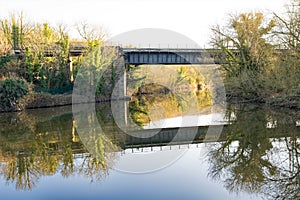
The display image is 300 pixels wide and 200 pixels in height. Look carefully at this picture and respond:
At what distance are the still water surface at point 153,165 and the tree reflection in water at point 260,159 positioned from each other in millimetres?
25

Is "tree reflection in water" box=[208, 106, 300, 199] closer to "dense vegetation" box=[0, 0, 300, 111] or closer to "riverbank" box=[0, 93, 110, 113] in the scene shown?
"dense vegetation" box=[0, 0, 300, 111]

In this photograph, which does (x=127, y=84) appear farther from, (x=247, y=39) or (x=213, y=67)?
(x=247, y=39)

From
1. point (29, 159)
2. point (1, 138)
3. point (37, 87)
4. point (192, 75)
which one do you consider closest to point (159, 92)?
point (192, 75)

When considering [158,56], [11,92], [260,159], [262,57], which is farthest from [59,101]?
[260,159]

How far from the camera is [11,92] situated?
2809 cm

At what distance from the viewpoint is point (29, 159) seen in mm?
12000

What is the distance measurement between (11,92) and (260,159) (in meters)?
23.1

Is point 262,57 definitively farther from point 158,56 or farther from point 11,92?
point 11,92

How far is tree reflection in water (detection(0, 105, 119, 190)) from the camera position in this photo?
10320 mm

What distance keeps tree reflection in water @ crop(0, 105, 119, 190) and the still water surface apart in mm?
31

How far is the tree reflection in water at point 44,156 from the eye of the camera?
10320 millimetres

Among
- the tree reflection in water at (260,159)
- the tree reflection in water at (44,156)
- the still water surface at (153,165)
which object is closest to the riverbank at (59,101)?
the still water surface at (153,165)

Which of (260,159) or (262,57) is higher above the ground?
(262,57)

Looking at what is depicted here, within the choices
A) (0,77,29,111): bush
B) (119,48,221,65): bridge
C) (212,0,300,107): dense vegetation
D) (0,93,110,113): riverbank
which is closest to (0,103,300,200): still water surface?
(212,0,300,107): dense vegetation
